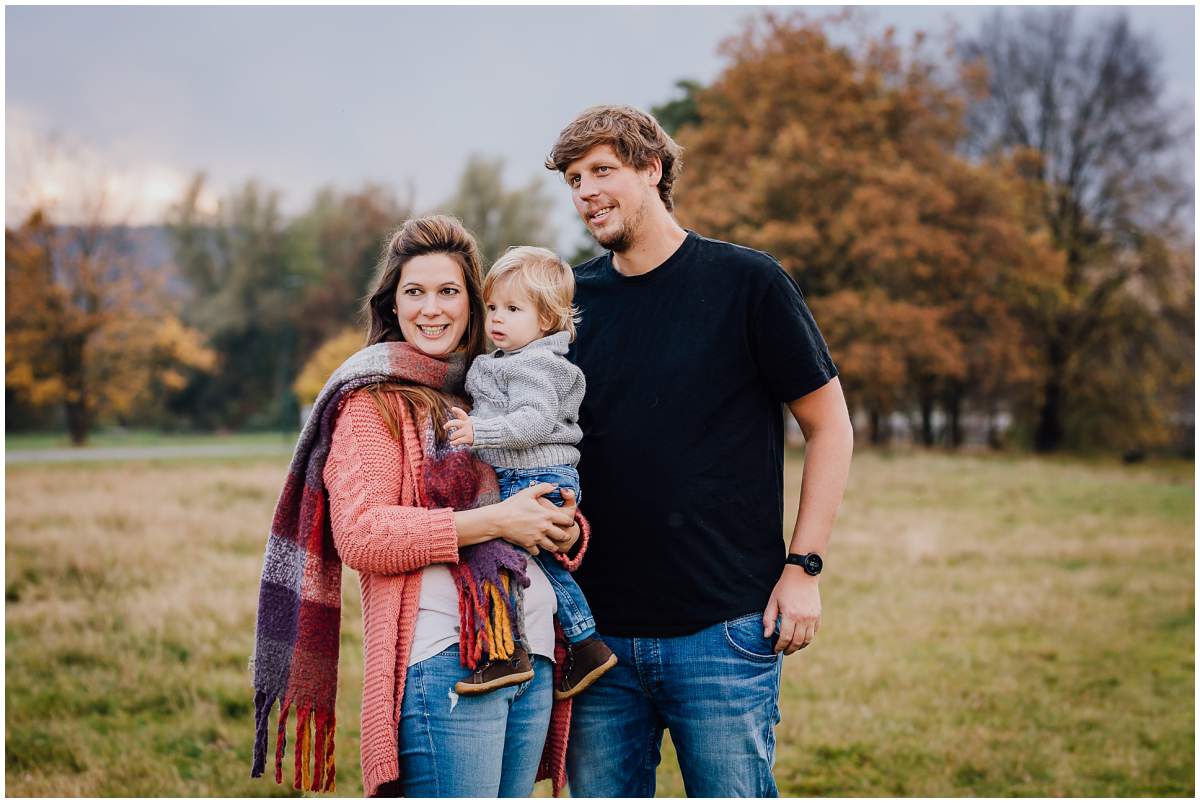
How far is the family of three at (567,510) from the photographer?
7.47 feet

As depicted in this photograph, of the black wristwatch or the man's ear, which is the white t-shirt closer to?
the black wristwatch

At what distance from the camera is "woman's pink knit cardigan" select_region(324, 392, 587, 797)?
2.23 meters

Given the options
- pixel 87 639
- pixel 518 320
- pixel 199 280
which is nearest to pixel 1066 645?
pixel 518 320

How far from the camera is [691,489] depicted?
2.64 m

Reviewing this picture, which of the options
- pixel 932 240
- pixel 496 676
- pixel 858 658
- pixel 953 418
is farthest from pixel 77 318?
pixel 496 676

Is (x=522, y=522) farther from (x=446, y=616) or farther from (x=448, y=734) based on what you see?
(x=448, y=734)

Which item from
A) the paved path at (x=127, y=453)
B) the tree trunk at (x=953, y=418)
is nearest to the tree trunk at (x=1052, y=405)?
the tree trunk at (x=953, y=418)

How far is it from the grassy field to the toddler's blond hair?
3.33 metres

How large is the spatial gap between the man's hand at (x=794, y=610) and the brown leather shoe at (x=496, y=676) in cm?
74

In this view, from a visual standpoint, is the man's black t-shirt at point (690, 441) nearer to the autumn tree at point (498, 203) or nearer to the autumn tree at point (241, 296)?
the autumn tree at point (498, 203)

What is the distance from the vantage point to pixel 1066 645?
7684 mm

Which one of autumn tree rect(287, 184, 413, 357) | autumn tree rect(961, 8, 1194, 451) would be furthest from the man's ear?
autumn tree rect(287, 184, 413, 357)

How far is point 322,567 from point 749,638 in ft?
3.77

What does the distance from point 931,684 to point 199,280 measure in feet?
130
